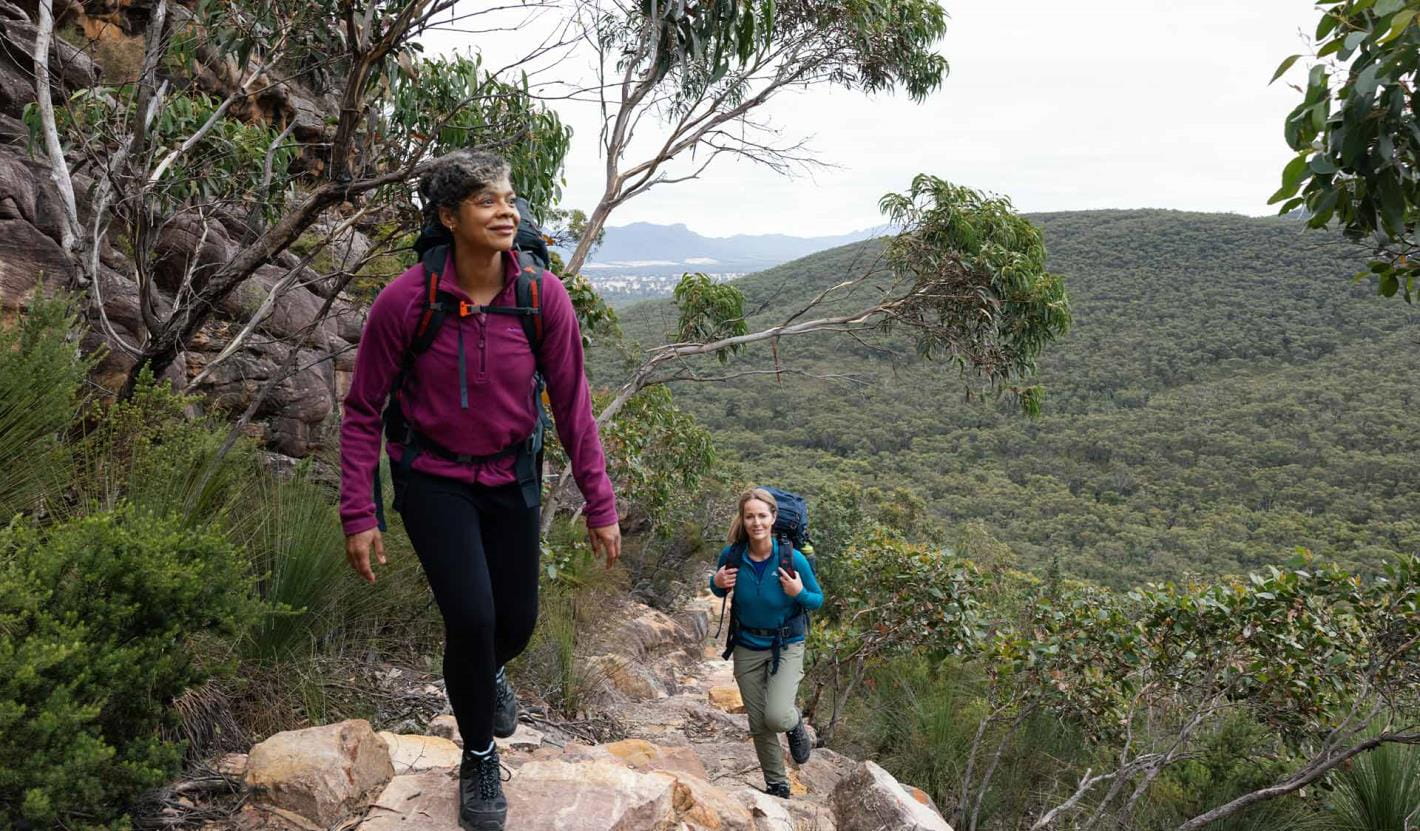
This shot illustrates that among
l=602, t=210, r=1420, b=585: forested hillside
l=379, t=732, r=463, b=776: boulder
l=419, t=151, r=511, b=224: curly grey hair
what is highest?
l=419, t=151, r=511, b=224: curly grey hair

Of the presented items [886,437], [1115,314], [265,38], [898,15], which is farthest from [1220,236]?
[265,38]

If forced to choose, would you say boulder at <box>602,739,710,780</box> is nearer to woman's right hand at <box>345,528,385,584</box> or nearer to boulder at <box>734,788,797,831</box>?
boulder at <box>734,788,797,831</box>

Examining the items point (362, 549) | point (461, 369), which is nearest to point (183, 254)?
point (362, 549)

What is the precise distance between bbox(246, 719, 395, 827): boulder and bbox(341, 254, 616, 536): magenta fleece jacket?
0.76 m

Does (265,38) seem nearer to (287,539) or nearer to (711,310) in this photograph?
(287,539)

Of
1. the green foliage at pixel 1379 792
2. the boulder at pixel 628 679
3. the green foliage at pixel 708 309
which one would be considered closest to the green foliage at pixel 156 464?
the boulder at pixel 628 679

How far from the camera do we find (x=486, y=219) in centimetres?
206

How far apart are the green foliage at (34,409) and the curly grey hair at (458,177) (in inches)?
68.0

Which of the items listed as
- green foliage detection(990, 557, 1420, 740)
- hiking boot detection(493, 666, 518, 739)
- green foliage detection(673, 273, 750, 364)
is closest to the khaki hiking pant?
hiking boot detection(493, 666, 518, 739)

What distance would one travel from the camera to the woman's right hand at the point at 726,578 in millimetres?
3951

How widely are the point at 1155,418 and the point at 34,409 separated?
47208mm

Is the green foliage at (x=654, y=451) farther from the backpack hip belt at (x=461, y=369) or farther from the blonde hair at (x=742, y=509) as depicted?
the backpack hip belt at (x=461, y=369)

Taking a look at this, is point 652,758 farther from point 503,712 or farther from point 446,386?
point 446,386

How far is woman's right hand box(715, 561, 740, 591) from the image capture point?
3951mm
